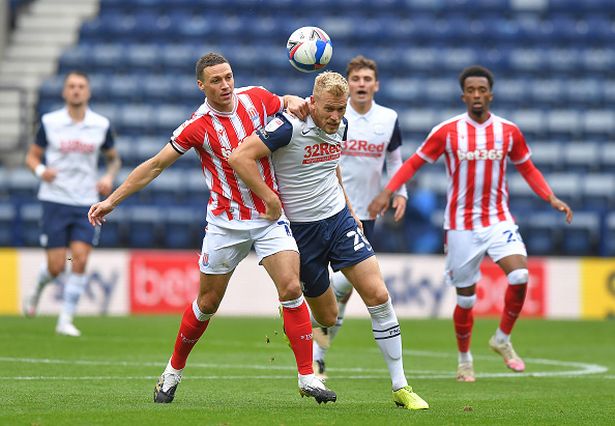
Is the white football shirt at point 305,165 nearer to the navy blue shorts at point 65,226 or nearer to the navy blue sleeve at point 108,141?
the navy blue shorts at point 65,226

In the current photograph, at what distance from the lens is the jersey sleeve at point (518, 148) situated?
1050cm

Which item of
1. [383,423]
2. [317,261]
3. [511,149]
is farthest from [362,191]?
[383,423]

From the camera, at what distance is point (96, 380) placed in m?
9.36

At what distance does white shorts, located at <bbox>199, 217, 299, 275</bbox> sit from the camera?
7.70 meters

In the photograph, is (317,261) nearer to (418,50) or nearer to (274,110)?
(274,110)

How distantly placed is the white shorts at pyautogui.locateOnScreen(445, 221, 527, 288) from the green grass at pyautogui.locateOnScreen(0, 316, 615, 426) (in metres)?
0.89

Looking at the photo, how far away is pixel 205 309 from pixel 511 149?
3.72 m

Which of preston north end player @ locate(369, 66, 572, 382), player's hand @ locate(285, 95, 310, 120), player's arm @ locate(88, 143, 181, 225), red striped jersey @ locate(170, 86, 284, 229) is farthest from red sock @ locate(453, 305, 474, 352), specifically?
player's arm @ locate(88, 143, 181, 225)

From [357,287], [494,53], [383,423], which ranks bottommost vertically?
[383,423]

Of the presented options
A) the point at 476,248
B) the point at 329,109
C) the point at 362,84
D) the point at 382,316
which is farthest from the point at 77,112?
the point at 382,316

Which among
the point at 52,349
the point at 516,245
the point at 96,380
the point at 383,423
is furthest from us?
the point at 52,349

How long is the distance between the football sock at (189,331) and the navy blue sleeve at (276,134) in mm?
1201

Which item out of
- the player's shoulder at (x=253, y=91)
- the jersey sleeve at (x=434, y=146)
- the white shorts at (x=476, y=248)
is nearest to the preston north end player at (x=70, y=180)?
the jersey sleeve at (x=434, y=146)

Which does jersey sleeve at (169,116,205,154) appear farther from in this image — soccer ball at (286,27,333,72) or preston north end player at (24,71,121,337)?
preston north end player at (24,71,121,337)
